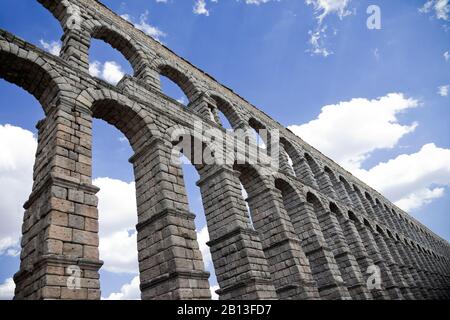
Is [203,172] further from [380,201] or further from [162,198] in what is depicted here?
[380,201]

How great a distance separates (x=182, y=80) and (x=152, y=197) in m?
6.97

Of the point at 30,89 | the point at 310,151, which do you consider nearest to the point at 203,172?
the point at 30,89

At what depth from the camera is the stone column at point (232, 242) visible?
772 centimetres

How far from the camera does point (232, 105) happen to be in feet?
47.5

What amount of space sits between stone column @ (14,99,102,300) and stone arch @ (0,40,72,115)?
63 centimetres

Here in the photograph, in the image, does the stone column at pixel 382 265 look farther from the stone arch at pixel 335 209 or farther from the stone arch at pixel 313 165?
the stone arch at pixel 313 165

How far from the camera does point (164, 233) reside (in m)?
6.53

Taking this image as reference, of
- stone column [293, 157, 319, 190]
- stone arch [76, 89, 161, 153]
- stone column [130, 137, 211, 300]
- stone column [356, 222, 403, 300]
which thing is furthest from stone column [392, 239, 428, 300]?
stone arch [76, 89, 161, 153]

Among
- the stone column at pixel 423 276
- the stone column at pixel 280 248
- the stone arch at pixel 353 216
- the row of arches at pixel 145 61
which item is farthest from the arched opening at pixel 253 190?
the stone column at pixel 423 276

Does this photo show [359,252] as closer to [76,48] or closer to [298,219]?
[298,219]

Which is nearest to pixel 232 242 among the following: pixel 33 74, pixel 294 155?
pixel 33 74
